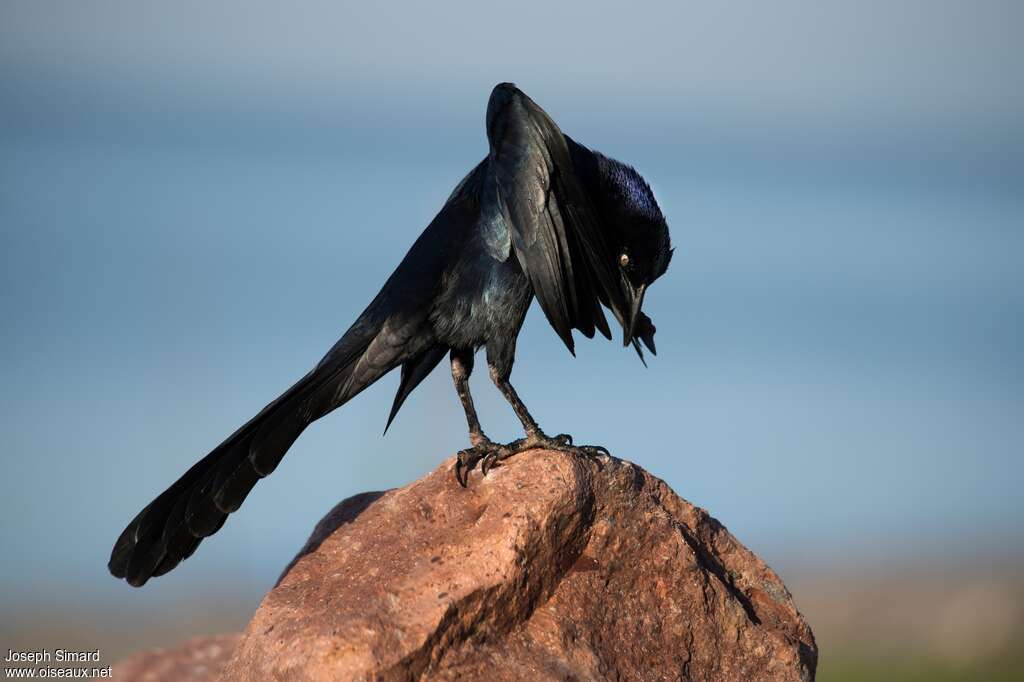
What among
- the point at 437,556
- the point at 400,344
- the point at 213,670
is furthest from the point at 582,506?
the point at 213,670

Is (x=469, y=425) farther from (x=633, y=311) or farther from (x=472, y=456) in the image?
(x=633, y=311)

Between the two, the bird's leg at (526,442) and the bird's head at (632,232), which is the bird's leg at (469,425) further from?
the bird's head at (632,232)

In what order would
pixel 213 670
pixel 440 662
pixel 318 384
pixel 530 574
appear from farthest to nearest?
pixel 213 670 < pixel 318 384 < pixel 530 574 < pixel 440 662

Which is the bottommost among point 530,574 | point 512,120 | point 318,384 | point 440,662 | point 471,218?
point 440,662

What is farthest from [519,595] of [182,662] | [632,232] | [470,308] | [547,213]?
[182,662]

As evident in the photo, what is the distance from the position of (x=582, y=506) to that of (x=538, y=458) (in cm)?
35

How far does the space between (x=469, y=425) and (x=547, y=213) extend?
114 centimetres

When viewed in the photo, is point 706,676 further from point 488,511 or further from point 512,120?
point 512,120

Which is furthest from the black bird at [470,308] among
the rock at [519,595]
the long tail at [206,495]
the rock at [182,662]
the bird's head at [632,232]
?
the rock at [182,662]

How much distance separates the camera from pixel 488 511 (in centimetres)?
479

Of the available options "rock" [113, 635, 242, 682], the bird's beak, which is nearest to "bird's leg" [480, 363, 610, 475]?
the bird's beak

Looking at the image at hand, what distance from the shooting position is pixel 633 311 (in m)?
5.87

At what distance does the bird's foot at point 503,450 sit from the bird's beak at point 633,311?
84 centimetres

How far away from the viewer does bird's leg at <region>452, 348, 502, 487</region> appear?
17.1 ft
